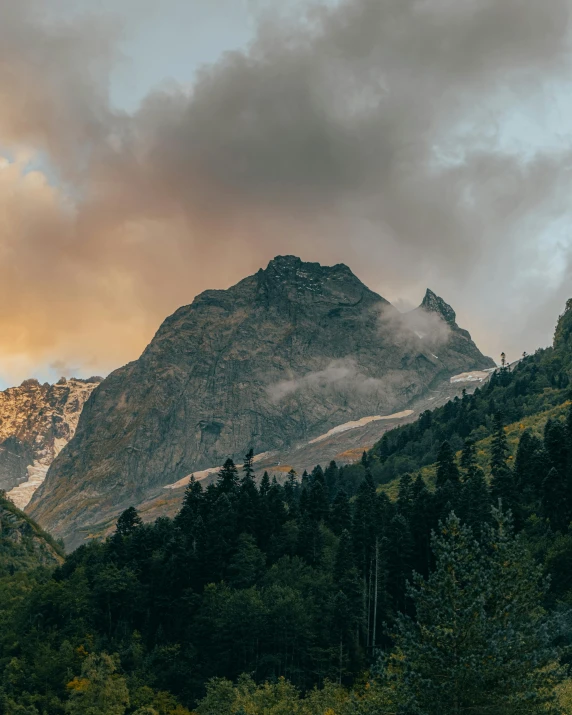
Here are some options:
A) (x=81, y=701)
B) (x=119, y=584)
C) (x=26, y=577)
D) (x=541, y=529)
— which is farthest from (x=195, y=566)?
(x=26, y=577)

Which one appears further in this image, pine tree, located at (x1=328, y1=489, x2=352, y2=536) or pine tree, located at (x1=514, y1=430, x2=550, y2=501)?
pine tree, located at (x1=328, y1=489, x2=352, y2=536)

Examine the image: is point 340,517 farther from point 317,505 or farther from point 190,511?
point 190,511

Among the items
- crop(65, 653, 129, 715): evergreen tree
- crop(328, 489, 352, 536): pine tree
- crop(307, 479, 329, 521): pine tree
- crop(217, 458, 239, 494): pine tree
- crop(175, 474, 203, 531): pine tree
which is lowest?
crop(65, 653, 129, 715): evergreen tree

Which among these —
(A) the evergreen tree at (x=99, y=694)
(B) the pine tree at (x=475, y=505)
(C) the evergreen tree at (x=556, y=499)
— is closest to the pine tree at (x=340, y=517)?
(B) the pine tree at (x=475, y=505)

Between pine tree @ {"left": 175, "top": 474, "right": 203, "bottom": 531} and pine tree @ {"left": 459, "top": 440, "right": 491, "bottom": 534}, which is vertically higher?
pine tree @ {"left": 175, "top": 474, "right": 203, "bottom": 531}

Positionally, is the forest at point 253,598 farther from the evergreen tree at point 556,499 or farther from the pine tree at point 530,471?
the pine tree at point 530,471

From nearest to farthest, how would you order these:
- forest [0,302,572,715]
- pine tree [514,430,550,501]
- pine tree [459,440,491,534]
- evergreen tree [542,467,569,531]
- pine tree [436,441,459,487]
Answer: forest [0,302,572,715] → evergreen tree [542,467,569,531] → pine tree [459,440,491,534] → pine tree [514,430,550,501] → pine tree [436,441,459,487]

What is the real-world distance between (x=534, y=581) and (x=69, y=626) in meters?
90.1

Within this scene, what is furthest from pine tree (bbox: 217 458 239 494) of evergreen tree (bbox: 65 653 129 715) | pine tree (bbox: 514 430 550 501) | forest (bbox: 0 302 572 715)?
pine tree (bbox: 514 430 550 501)

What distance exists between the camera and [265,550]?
126 meters

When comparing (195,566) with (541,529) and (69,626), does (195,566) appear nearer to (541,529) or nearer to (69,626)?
(69,626)

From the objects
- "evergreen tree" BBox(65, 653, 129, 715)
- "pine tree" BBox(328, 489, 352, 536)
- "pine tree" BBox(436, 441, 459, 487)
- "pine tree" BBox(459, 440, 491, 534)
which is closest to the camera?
"evergreen tree" BBox(65, 653, 129, 715)

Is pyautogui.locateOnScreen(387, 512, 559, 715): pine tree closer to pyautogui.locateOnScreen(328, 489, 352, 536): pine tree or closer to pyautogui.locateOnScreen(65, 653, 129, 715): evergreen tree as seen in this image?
pyautogui.locateOnScreen(65, 653, 129, 715): evergreen tree

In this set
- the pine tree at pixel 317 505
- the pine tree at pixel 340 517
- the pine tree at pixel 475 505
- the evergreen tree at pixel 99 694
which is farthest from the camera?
the pine tree at pixel 317 505
